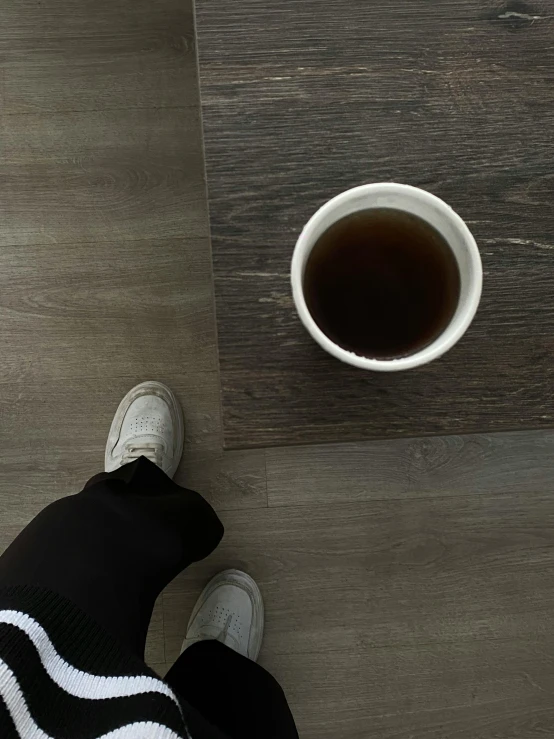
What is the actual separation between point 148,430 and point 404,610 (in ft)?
1.87

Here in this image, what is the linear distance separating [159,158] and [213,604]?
2.64 feet

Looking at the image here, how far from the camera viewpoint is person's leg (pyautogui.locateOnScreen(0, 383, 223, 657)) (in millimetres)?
697

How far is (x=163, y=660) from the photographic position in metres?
1.04

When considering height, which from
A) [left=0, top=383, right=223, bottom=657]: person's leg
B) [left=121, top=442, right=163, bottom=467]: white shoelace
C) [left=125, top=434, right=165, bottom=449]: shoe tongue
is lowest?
[left=121, top=442, right=163, bottom=467]: white shoelace

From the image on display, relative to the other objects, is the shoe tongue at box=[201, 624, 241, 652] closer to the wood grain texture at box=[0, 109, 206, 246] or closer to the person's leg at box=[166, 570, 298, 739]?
the person's leg at box=[166, 570, 298, 739]

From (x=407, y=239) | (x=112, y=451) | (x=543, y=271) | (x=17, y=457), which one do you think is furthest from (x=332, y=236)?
(x=17, y=457)

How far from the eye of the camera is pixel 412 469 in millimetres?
1057

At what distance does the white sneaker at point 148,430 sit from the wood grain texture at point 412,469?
173mm

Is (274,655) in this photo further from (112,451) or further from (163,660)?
(112,451)

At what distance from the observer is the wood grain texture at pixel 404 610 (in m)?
1.05

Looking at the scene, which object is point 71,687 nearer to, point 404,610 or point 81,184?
point 404,610

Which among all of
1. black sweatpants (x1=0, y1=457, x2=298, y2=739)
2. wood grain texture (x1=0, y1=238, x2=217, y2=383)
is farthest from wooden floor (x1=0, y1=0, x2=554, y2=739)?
black sweatpants (x1=0, y1=457, x2=298, y2=739)

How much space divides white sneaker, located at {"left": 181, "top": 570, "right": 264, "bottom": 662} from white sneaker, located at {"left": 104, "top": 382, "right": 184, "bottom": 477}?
220 mm

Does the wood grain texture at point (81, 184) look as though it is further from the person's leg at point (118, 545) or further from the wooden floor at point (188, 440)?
the person's leg at point (118, 545)
